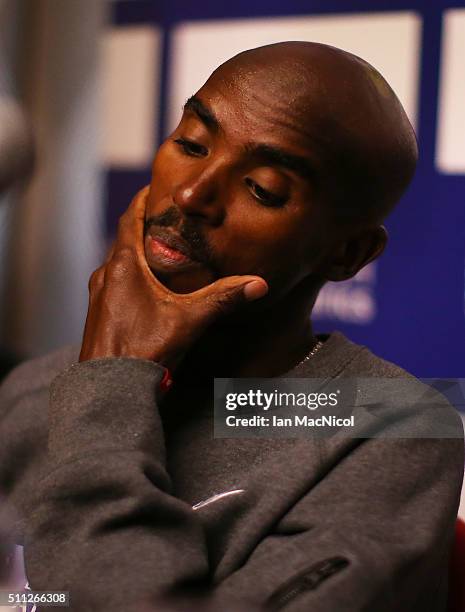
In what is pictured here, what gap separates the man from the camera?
29.9 inches

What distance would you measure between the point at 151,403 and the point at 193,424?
11 centimetres

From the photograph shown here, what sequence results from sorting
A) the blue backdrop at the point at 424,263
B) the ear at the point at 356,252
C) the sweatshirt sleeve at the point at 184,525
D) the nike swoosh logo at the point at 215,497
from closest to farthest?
the sweatshirt sleeve at the point at 184,525 < the nike swoosh logo at the point at 215,497 < the ear at the point at 356,252 < the blue backdrop at the point at 424,263

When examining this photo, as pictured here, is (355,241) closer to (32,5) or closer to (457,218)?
(457,218)

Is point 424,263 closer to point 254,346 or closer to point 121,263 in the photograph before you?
point 254,346

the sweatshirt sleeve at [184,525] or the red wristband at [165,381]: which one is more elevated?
the red wristband at [165,381]

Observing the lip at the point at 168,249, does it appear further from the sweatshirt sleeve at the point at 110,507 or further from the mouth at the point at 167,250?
the sweatshirt sleeve at the point at 110,507

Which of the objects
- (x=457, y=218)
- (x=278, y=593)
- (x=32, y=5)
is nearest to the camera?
(x=278, y=593)

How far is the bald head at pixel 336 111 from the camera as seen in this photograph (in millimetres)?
877

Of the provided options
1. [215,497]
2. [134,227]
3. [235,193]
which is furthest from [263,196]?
[215,497]

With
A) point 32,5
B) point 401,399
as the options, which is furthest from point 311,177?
point 32,5

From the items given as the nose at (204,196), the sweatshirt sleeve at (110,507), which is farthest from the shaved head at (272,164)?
the sweatshirt sleeve at (110,507)

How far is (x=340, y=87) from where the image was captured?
89cm

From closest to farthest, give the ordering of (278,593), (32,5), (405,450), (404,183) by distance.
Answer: (278,593), (405,450), (404,183), (32,5)

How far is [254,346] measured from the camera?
952 mm
